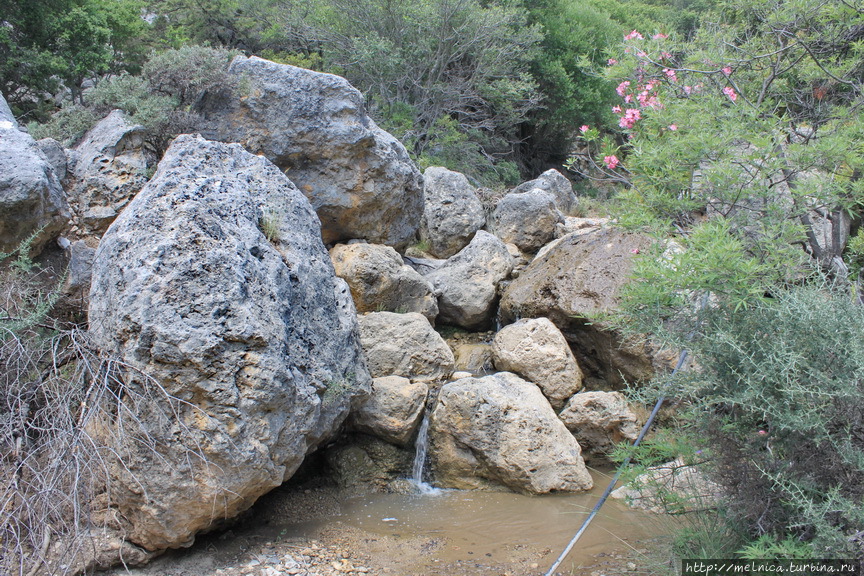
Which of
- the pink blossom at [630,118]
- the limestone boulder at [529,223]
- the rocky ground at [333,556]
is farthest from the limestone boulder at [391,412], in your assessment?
the limestone boulder at [529,223]

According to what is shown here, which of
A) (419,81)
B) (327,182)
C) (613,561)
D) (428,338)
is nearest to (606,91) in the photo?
(419,81)

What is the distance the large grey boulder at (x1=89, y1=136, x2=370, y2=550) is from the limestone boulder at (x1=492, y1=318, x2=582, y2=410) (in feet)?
7.79

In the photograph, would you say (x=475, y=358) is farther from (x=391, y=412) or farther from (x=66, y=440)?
(x=66, y=440)

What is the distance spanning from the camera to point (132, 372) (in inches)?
138

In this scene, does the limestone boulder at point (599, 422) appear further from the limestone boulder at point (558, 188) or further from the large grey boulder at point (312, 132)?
the limestone boulder at point (558, 188)

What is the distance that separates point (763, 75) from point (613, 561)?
12.1ft

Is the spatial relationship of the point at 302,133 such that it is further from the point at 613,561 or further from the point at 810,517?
the point at 810,517

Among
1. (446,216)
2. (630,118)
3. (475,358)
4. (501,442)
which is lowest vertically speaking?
(475,358)

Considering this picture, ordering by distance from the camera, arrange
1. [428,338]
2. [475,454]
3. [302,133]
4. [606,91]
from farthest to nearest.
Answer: [606,91] < [302,133] < [428,338] < [475,454]

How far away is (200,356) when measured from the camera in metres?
3.60

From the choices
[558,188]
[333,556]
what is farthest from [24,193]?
[558,188]

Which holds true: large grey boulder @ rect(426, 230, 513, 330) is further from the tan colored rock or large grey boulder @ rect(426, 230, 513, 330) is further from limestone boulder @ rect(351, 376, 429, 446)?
limestone boulder @ rect(351, 376, 429, 446)

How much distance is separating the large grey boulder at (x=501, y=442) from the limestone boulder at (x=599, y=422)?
393 mm

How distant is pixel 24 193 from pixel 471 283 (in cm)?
470
